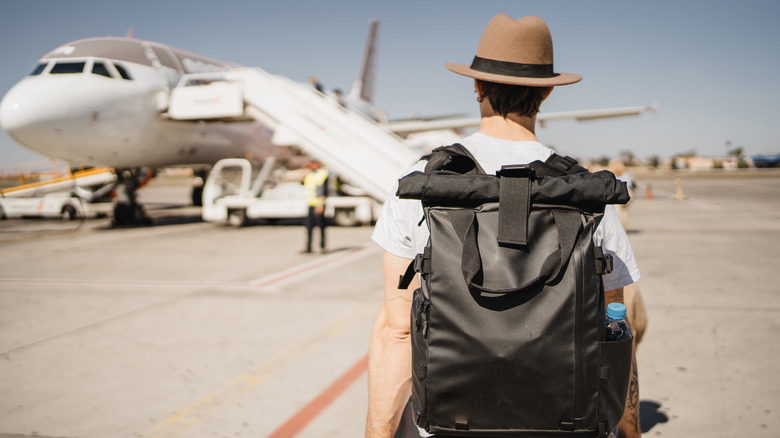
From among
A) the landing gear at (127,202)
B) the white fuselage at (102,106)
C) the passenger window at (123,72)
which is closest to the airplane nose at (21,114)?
the white fuselage at (102,106)

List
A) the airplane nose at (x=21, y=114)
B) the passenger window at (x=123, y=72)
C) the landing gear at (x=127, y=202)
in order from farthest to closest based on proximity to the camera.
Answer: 1. the landing gear at (x=127, y=202)
2. the passenger window at (x=123, y=72)
3. the airplane nose at (x=21, y=114)

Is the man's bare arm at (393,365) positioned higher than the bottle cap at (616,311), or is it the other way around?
the bottle cap at (616,311)

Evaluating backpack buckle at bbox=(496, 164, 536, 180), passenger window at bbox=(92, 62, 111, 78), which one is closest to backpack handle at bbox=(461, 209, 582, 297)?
backpack buckle at bbox=(496, 164, 536, 180)

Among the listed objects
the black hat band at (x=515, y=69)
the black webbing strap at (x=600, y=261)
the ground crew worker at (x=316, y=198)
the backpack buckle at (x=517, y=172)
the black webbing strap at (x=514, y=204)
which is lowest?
the ground crew worker at (x=316, y=198)

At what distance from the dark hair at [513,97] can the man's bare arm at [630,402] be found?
1.91 feet

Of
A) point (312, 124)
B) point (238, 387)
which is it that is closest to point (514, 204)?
point (238, 387)

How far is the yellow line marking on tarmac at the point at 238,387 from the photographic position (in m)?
3.28

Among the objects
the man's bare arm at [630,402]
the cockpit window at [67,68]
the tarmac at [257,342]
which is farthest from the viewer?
the cockpit window at [67,68]

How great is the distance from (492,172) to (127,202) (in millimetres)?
15041

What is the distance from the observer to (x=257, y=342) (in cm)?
483

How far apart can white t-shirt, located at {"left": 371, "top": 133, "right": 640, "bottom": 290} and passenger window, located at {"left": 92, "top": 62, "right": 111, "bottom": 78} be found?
12.2 meters

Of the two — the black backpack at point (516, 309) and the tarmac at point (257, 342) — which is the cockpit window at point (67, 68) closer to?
the tarmac at point (257, 342)

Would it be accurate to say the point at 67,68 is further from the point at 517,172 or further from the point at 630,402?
the point at 630,402

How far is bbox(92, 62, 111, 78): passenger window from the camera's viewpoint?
11.6m
